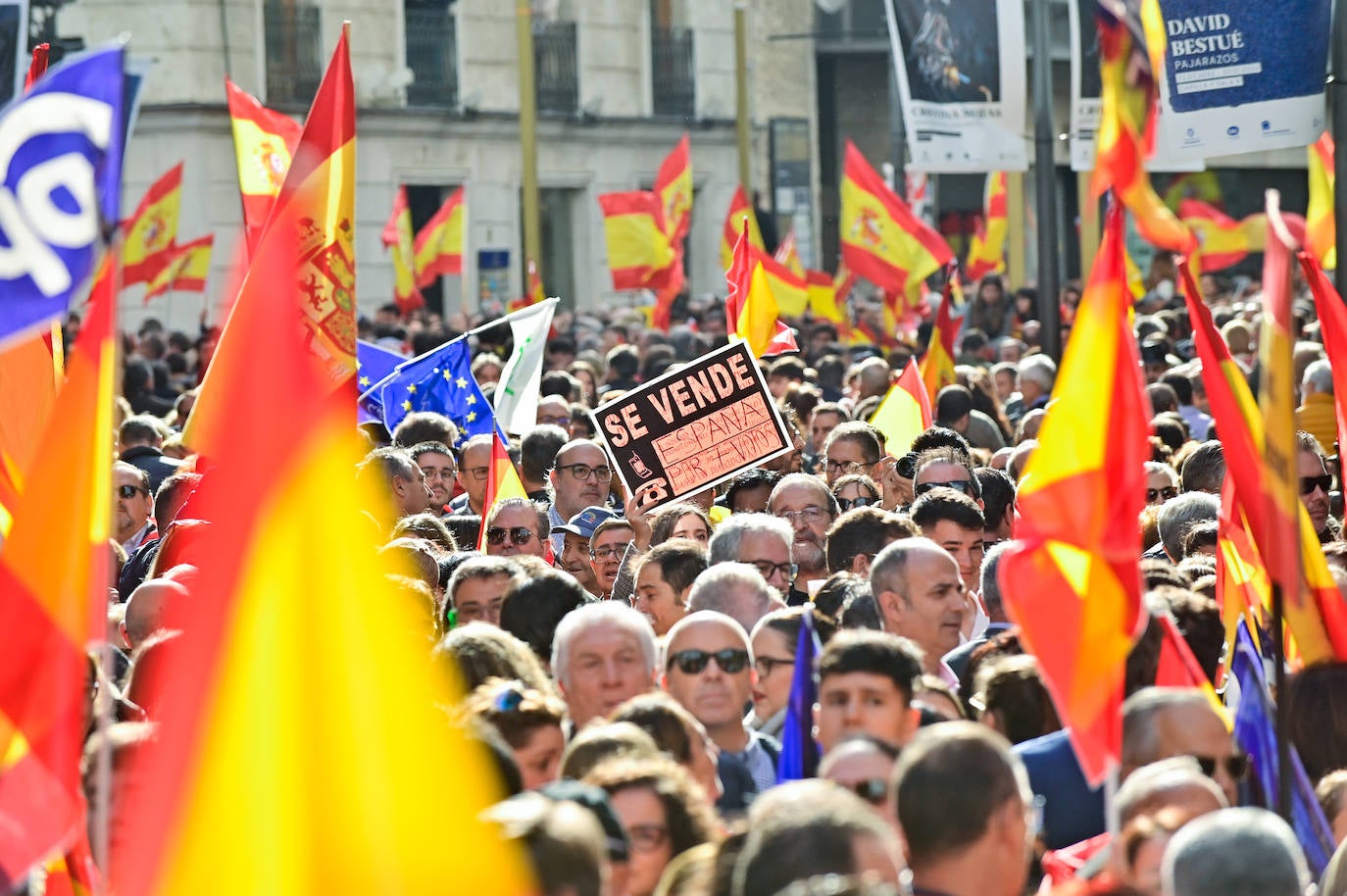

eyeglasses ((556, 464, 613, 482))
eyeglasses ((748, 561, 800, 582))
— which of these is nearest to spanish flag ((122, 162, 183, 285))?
eyeglasses ((556, 464, 613, 482))

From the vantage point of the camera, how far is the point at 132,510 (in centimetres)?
974

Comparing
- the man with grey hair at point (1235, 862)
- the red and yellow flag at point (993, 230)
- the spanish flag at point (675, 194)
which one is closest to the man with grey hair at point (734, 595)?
the man with grey hair at point (1235, 862)

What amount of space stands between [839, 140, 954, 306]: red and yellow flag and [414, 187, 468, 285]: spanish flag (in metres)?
5.94

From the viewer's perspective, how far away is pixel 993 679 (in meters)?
5.66

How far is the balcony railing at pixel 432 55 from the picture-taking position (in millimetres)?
32781

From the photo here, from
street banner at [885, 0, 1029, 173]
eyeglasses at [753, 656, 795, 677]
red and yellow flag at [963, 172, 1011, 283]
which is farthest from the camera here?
red and yellow flag at [963, 172, 1011, 283]

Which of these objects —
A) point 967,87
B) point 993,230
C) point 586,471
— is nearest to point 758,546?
point 586,471

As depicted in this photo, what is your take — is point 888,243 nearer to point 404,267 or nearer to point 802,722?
point 404,267

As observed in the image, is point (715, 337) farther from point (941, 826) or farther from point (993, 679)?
point (941, 826)

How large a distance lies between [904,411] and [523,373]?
2081mm

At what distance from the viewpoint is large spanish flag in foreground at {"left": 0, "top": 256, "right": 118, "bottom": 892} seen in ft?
14.3

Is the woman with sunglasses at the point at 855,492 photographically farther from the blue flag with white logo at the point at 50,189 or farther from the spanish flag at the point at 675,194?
the spanish flag at the point at 675,194

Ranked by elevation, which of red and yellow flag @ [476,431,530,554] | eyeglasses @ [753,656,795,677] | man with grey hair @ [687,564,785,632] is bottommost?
eyeglasses @ [753,656,795,677]

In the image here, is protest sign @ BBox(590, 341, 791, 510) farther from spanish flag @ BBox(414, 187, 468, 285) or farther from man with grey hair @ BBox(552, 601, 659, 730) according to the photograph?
spanish flag @ BBox(414, 187, 468, 285)
